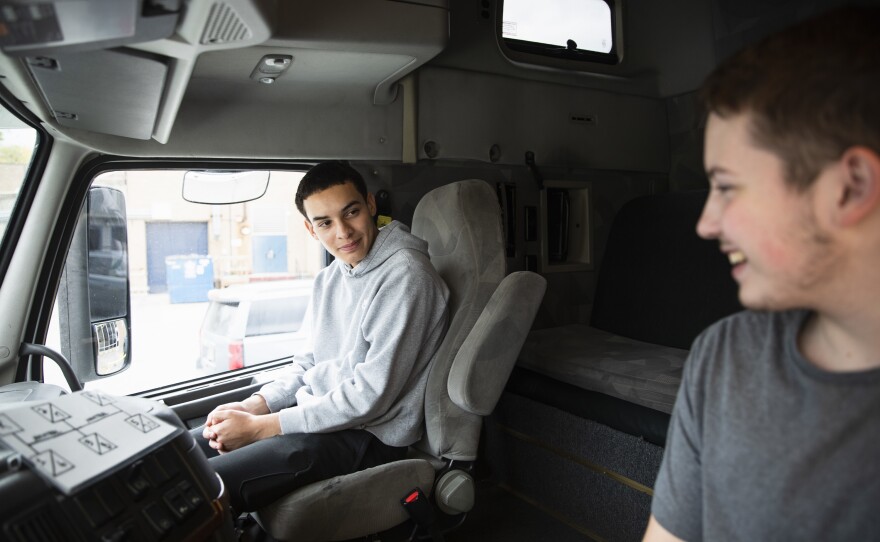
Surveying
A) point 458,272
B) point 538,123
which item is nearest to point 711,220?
point 458,272

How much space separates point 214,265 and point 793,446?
8.00ft

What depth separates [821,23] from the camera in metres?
0.77

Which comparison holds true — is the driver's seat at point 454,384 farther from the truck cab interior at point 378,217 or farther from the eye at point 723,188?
the eye at point 723,188

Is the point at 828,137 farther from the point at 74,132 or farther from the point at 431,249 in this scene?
the point at 74,132

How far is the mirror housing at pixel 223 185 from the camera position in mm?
2451

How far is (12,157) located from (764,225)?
213cm

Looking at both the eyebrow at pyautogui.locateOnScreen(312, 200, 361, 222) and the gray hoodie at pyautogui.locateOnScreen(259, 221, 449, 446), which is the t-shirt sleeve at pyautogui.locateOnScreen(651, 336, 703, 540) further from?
the eyebrow at pyautogui.locateOnScreen(312, 200, 361, 222)

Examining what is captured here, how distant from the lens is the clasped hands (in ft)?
6.50

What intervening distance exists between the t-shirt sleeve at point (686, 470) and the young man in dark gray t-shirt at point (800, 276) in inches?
1.5

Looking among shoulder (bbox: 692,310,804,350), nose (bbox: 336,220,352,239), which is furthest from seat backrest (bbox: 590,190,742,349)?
shoulder (bbox: 692,310,804,350)

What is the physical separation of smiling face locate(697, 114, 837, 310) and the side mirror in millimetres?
2012

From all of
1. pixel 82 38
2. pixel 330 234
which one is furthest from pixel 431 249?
pixel 82 38

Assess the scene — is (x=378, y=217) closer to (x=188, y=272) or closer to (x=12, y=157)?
(x=188, y=272)

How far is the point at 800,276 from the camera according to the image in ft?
2.61
